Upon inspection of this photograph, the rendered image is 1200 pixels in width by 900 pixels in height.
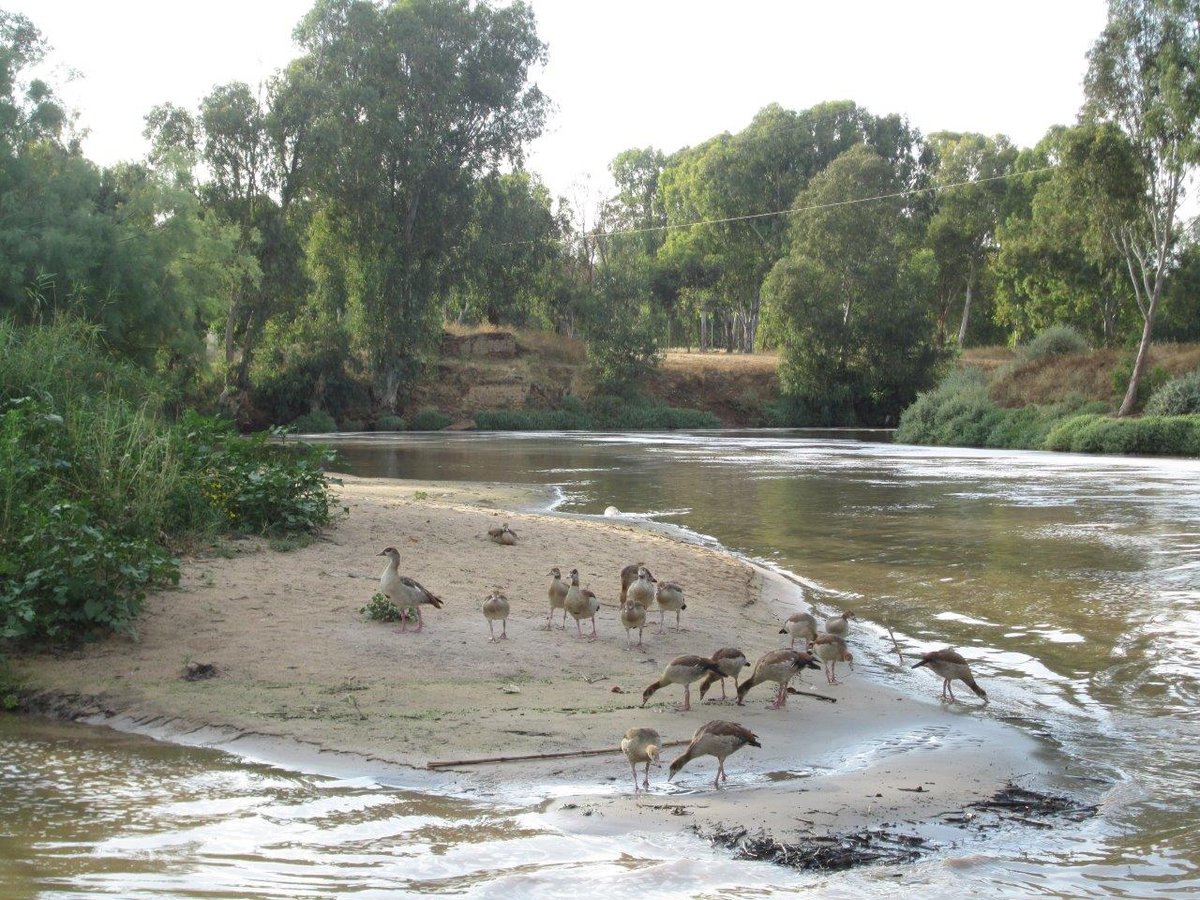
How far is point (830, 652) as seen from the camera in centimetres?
951

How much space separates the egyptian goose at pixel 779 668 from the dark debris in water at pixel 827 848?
255cm

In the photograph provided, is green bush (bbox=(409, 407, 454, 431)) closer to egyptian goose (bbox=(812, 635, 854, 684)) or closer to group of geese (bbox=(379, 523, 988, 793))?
group of geese (bbox=(379, 523, 988, 793))

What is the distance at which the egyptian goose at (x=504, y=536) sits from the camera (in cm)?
1480

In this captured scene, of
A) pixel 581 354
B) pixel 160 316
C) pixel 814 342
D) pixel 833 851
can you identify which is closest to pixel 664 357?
pixel 581 354

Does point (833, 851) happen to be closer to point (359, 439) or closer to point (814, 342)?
point (359, 439)

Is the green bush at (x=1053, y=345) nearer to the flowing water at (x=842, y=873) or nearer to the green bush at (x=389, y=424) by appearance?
the green bush at (x=389, y=424)

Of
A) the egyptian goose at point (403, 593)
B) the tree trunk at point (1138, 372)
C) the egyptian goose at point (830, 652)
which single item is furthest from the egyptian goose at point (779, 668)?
the tree trunk at point (1138, 372)

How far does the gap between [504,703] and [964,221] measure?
295ft

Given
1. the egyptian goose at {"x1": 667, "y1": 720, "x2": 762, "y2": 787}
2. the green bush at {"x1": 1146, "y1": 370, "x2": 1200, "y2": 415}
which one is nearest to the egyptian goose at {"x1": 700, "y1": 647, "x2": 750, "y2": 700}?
the egyptian goose at {"x1": 667, "y1": 720, "x2": 762, "y2": 787}

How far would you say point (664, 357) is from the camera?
80.8 m

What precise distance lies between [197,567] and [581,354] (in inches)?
2807

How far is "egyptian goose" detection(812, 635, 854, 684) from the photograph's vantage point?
9523mm

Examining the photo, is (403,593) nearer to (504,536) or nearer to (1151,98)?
(504,536)

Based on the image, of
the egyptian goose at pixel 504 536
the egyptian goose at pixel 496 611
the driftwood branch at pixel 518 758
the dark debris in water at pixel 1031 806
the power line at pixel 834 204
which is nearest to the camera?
the dark debris in water at pixel 1031 806
